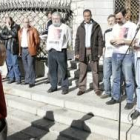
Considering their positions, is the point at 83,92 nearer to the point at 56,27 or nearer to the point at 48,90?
the point at 48,90

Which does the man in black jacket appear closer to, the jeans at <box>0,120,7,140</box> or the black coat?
the black coat

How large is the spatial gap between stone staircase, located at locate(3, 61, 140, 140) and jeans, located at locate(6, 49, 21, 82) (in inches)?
33.0

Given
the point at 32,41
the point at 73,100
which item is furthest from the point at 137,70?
the point at 32,41

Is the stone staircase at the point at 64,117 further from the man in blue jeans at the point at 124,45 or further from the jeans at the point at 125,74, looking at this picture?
the man in blue jeans at the point at 124,45

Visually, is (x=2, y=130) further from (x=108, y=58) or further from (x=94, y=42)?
(x=94, y=42)

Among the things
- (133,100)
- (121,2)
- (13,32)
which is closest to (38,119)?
(133,100)

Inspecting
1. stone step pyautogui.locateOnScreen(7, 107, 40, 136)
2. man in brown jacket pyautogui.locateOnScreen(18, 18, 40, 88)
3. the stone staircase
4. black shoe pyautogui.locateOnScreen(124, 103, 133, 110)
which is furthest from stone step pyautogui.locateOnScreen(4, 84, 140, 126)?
stone step pyautogui.locateOnScreen(7, 107, 40, 136)

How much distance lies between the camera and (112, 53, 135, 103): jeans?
584cm

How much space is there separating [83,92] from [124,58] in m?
1.70

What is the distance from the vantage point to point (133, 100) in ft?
20.4

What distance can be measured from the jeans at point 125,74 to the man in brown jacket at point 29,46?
252cm

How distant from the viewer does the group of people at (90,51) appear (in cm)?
583

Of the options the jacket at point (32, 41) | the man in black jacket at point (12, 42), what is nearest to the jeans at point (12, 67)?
the man in black jacket at point (12, 42)

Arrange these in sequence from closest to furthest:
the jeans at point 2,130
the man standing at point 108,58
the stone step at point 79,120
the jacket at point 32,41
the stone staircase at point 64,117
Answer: the jeans at point 2,130, the stone step at point 79,120, the stone staircase at point 64,117, the man standing at point 108,58, the jacket at point 32,41
